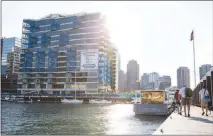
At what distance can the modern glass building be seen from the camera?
13700cm

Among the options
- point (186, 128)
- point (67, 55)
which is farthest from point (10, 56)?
point (186, 128)

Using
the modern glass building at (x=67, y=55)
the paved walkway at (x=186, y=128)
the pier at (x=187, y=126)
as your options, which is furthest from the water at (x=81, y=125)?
the modern glass building at (x=67, y=55)

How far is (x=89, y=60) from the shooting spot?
137 meters

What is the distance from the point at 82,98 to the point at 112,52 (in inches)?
1731

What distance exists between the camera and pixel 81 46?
13900 cm

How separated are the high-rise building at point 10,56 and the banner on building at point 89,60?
7163 cm

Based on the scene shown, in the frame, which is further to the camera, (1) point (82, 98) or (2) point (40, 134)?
(1) point (82, 98)

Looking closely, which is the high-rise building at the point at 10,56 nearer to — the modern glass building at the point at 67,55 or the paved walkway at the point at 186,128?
the modern glass building at the point at 67,55

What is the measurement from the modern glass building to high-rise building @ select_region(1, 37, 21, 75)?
32.0m

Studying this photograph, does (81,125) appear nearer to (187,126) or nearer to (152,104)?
(152,104)

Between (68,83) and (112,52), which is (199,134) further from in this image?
(112,52)

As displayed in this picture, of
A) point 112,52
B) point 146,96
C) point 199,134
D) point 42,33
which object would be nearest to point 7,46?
point 42,33

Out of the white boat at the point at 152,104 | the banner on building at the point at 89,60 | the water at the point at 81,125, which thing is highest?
the banner on building at the point at 89,60

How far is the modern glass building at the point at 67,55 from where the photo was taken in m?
137
